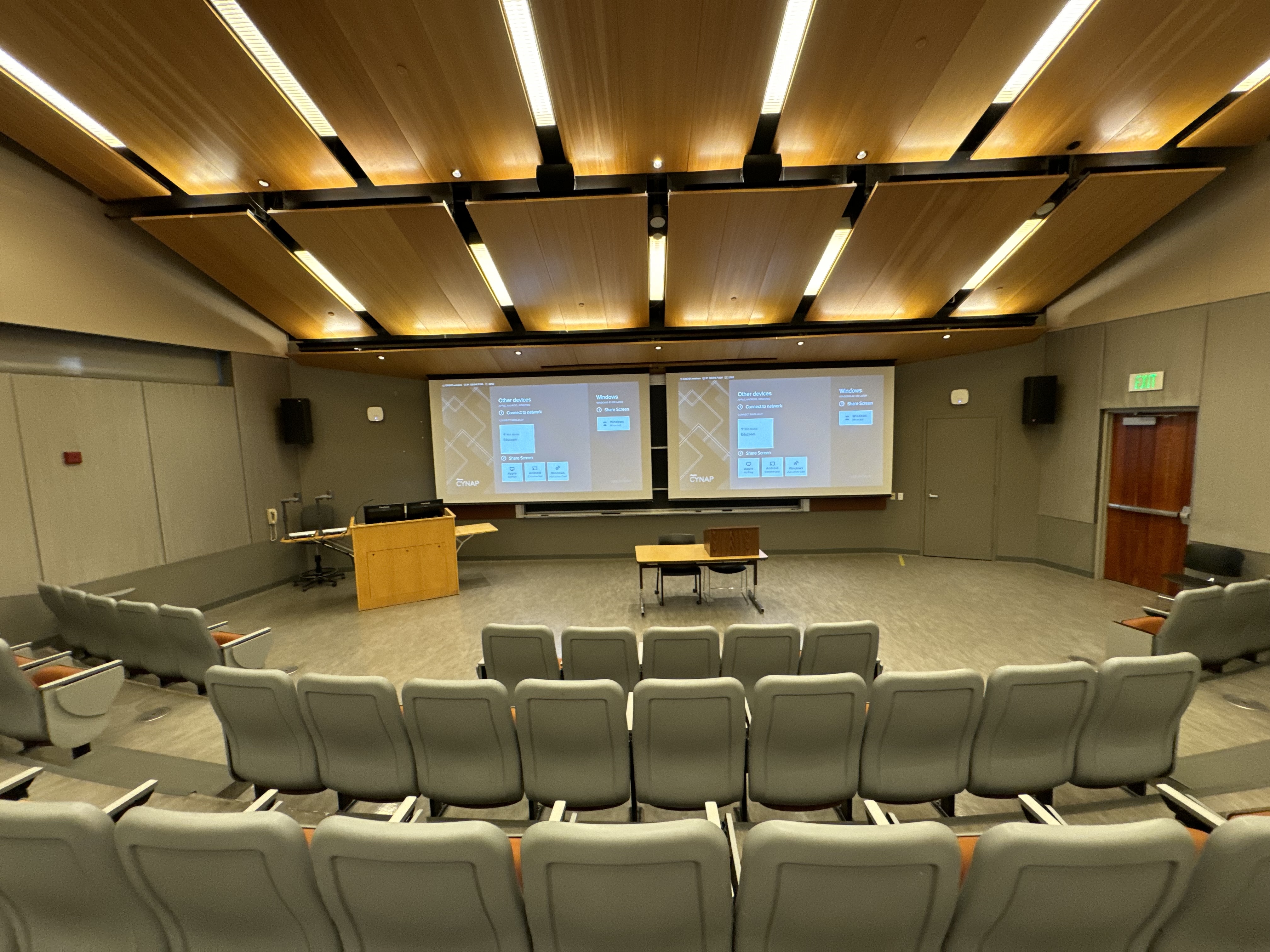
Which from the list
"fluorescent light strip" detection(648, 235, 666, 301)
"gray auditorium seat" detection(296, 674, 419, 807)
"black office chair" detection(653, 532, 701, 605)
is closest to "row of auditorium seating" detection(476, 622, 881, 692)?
"gray auditorium seat" detection(296, 674, 419, 807)

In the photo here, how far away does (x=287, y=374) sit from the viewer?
825 cm

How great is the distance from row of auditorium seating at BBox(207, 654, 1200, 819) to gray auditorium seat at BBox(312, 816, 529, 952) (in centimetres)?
87

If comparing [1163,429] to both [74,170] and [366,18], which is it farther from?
[74,170]

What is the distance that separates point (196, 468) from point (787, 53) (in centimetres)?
800

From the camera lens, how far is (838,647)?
315cm

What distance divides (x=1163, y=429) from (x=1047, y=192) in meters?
3.41

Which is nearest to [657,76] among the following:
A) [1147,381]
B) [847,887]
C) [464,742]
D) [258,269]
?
[464,742]

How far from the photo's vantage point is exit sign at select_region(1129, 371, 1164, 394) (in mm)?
6055

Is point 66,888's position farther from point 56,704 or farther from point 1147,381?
point 1147,381

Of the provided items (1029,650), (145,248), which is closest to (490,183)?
(145,248)

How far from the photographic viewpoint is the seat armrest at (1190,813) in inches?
66.9

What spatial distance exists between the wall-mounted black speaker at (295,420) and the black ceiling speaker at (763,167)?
7.16 metres

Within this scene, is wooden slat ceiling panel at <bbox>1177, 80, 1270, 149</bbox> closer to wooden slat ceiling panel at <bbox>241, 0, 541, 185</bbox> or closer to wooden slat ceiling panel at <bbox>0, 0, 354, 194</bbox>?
wooden slat ceiling panel at <bbox>241, 0, 541, 185</bbox>

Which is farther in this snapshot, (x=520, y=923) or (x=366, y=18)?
(x=366, y=18)
